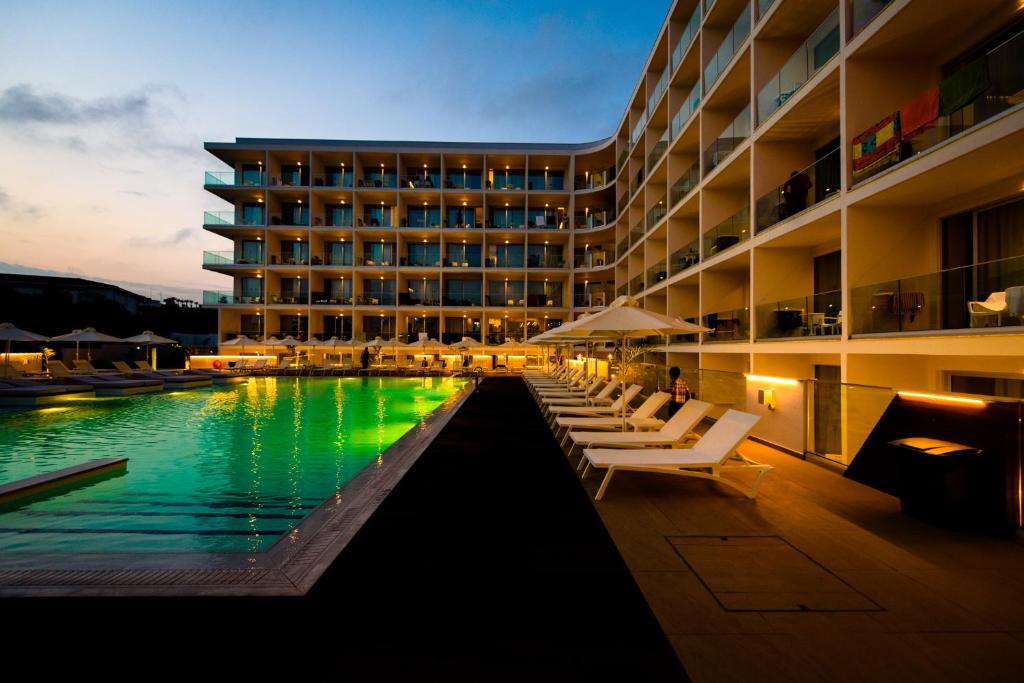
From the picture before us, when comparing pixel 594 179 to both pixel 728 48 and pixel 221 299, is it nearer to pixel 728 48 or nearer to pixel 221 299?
pixel 728 48

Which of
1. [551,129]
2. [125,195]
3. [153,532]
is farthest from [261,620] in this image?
[551,129]

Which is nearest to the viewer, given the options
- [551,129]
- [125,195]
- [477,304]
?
[477,304]

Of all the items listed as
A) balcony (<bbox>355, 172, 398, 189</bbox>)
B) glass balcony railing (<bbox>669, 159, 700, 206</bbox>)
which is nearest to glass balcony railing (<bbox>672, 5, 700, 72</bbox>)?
glass balcony railing (<bbox>669, 159, 700, 206</bbox>)

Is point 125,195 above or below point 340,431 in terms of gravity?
above

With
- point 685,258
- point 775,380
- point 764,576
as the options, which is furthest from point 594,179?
point 764,576

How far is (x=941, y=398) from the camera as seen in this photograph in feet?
15.5

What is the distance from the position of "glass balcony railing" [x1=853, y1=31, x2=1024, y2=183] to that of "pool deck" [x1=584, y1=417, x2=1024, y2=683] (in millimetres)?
5372

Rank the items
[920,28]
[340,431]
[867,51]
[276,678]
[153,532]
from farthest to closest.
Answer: [340,431], [867,51], [920,28], [153,532], [276,678]

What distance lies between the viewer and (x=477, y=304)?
34.3 meters

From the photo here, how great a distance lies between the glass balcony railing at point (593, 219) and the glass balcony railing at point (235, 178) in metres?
22.0

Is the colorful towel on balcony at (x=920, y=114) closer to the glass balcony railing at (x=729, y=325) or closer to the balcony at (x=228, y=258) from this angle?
the glass balcony railing at (x=729, y=325)

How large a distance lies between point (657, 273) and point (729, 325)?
25.6ft

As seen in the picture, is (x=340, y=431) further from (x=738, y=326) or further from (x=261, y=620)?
(x=738, y=326)

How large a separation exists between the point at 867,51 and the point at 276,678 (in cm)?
1162
